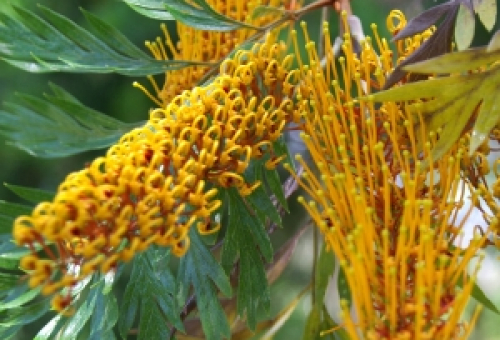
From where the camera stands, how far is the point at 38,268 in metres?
0.27

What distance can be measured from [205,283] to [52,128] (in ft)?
0.46

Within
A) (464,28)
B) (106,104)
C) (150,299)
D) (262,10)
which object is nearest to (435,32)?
(464,28)

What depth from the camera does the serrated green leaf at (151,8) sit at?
0.44 metres

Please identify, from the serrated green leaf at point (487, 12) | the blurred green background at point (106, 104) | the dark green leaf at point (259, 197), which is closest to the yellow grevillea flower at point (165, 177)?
the dark green leaf at point (259, 197)

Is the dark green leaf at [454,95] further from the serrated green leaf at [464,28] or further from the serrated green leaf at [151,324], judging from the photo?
the serrated green leaf at [151,324]

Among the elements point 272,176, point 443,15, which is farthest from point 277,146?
point 443,15

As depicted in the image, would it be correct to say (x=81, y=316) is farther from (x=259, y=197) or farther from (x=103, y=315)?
(x=259, y=197)

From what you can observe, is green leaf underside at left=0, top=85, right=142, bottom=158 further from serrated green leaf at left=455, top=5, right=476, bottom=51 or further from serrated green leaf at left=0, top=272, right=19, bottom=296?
serrated green leaf at left=455, top=5, right=476, bottom=51

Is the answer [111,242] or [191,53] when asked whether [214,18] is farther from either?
[111,242]

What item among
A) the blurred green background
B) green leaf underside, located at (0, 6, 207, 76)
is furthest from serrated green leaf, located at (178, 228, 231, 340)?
the blurred green background

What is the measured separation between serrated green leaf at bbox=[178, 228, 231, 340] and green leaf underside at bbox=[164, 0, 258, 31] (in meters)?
0.15

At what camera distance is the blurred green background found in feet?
2.69

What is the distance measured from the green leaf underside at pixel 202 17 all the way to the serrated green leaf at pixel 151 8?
0.4 inches

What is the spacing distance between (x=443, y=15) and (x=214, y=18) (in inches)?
6.1
